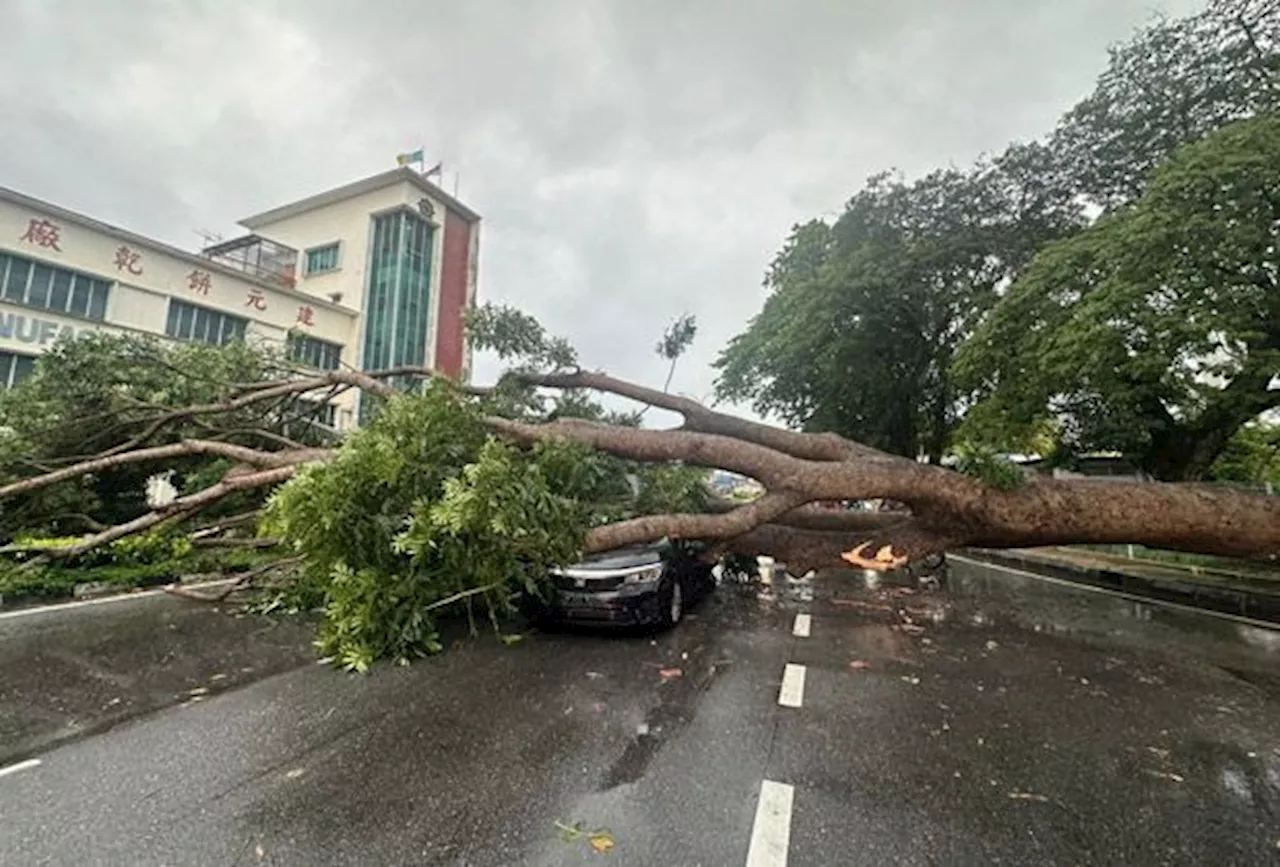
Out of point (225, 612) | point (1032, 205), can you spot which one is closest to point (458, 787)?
point (225, 612)

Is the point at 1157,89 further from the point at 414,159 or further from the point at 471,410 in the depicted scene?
the point at 414,159

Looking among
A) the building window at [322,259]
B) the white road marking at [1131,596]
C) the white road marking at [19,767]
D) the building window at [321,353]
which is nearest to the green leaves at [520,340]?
the white road marking at [19,767]

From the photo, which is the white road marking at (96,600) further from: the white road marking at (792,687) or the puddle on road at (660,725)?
the white road marking at (792,687)

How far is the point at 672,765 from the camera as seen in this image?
3.42 m

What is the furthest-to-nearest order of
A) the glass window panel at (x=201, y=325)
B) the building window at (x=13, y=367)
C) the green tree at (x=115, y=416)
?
the glass window panel at (x=201, y=325) < the building window at (x=13, y=367) < the green tree at (x=115, y=416)

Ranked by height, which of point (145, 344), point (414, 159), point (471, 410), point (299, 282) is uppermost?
point (414, 159)

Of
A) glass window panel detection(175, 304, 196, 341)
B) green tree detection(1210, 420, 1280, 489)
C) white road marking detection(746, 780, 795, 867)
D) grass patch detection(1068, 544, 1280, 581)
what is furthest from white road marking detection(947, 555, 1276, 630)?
glass window panel detection(175, 304, 196, 341)

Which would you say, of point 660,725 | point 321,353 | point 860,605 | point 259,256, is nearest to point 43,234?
point 321,353

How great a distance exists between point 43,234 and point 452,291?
17129mm

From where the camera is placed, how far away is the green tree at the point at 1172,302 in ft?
28.0

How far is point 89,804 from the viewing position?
9.48ft

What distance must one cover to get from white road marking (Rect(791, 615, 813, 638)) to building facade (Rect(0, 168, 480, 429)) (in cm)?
542

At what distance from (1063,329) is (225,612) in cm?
1294

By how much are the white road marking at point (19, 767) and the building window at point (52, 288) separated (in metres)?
18.2
